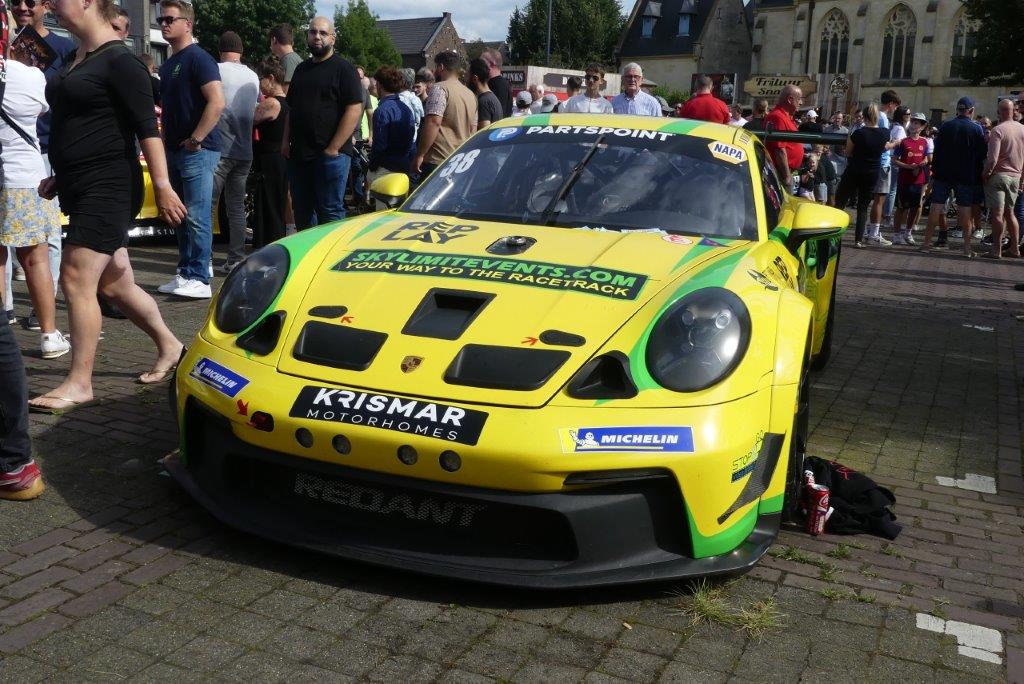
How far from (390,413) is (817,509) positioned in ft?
5.39

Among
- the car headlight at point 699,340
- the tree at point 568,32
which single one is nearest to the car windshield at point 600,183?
the car headlight at point 699,340

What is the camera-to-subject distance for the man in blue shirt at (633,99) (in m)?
10.8

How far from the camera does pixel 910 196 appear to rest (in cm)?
1700

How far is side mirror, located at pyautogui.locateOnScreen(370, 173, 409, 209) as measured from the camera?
4.89m

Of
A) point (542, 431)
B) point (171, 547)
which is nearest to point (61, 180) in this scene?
point (171, 547)

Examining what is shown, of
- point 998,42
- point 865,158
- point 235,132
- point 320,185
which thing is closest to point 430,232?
point 320,185

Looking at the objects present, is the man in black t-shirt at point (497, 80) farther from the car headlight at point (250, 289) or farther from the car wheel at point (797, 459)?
the car wheel at point (797, 459)

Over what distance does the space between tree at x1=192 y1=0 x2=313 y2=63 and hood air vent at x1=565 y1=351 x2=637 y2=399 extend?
7685cm

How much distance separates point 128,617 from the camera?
9.89 feet

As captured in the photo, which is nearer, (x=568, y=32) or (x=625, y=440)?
(x=625, y=440)

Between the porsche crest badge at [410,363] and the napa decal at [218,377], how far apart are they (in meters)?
0.49

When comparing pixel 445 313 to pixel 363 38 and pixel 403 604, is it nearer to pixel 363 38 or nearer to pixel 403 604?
pixel 403 604

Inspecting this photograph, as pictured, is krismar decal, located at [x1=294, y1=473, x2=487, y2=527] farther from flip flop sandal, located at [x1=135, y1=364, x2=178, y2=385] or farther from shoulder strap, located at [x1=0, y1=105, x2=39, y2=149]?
shoulder strap, located at [x1=0, y1=105, x2=39, y2=149]

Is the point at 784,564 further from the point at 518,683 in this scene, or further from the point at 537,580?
the point at 518,683
